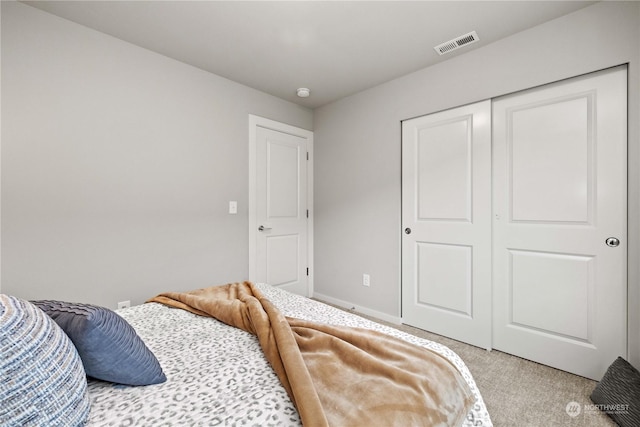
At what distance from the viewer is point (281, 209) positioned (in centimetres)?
339

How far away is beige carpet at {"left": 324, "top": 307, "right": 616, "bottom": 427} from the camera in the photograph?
5.09ft

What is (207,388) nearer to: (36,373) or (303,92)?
(36,373)

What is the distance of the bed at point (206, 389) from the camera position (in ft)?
2.56

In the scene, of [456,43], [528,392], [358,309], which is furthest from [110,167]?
[528,392]

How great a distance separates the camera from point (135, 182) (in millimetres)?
2301

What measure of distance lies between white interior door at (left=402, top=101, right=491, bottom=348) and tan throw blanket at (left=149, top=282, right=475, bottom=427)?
65.4 inches

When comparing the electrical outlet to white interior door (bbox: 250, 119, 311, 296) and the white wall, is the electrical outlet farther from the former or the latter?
the white wall

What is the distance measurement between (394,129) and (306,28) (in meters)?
1.30

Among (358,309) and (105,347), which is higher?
(105,347)

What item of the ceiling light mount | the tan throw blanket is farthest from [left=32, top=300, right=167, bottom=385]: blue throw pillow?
the ceiling light mount

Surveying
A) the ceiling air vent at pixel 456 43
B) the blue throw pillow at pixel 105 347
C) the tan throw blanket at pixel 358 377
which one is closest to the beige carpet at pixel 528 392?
the tan throw blanket at pixel 358 377

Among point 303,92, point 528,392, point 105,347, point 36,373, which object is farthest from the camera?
point 303,92

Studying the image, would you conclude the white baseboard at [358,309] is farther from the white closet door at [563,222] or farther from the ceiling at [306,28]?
the ceiling at [306,28]

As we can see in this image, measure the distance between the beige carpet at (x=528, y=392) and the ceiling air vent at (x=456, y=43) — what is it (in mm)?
2503
